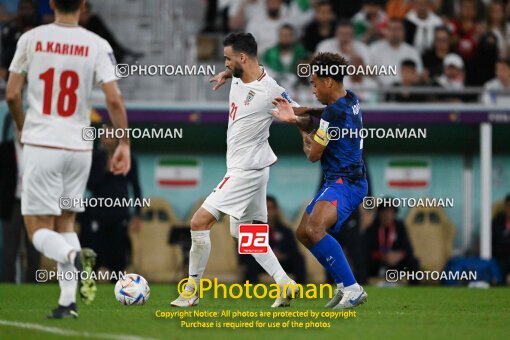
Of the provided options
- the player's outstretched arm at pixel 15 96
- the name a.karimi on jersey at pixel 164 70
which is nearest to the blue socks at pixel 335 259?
the player's outstretched arm at pixel 15 96

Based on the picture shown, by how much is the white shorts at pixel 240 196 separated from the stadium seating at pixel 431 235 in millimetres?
7662

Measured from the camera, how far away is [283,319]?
9.66m

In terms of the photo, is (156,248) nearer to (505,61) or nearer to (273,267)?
(505,61)

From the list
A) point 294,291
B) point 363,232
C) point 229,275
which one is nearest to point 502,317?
point 294,291

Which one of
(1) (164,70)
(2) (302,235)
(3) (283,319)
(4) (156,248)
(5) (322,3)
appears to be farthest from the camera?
(5) (322,3)

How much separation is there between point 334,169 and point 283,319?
4.99 ft

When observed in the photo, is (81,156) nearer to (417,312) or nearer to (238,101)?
(238,101)

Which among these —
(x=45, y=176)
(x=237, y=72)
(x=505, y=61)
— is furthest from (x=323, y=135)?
(x=505, y=61)

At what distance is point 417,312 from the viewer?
10609mm

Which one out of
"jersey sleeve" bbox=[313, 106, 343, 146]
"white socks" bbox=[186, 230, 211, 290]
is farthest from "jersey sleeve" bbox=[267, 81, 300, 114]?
"white socks" bbox=[186, 230, 211, 290]

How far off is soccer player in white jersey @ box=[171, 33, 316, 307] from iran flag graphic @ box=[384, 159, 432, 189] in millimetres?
7946

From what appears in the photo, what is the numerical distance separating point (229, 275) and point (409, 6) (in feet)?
17.8

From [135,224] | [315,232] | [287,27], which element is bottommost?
[135,224]

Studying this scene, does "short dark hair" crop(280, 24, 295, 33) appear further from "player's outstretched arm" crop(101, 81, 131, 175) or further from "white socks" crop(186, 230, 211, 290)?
"player's outstretched arm" crop(101, 81, 131, 175)
